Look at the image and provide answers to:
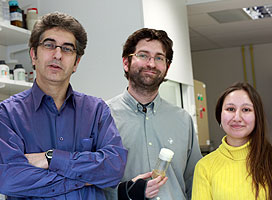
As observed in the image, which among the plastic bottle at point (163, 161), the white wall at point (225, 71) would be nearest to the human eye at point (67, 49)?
the plastic bottle at point (163, 161)

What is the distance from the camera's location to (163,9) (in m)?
3.66

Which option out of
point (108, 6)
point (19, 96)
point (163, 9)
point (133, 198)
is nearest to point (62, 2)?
point (108, 6)

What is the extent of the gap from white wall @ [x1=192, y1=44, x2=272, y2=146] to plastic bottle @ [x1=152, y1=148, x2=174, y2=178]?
6175 mm

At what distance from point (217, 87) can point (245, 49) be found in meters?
0.91

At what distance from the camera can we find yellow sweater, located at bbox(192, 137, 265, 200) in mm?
1795

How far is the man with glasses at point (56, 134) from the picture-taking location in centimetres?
149

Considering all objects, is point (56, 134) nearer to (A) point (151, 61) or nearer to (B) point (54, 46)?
(B) point (54, 46)

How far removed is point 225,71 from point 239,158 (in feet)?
20.4

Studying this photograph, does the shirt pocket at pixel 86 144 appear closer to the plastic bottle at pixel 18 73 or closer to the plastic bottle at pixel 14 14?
the plastic bottle at pixel 18 73

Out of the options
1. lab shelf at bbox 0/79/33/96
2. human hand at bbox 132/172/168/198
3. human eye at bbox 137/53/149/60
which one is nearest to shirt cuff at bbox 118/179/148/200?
human hand at bbox 132/172/168/198

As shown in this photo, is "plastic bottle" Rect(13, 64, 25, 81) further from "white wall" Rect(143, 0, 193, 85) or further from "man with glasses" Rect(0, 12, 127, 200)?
"man with glasses" Rect(0, 12, 127, 200)

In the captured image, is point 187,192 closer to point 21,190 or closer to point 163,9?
point 21,190

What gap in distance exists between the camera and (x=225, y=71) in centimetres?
792

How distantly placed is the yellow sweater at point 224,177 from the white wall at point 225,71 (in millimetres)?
5931
